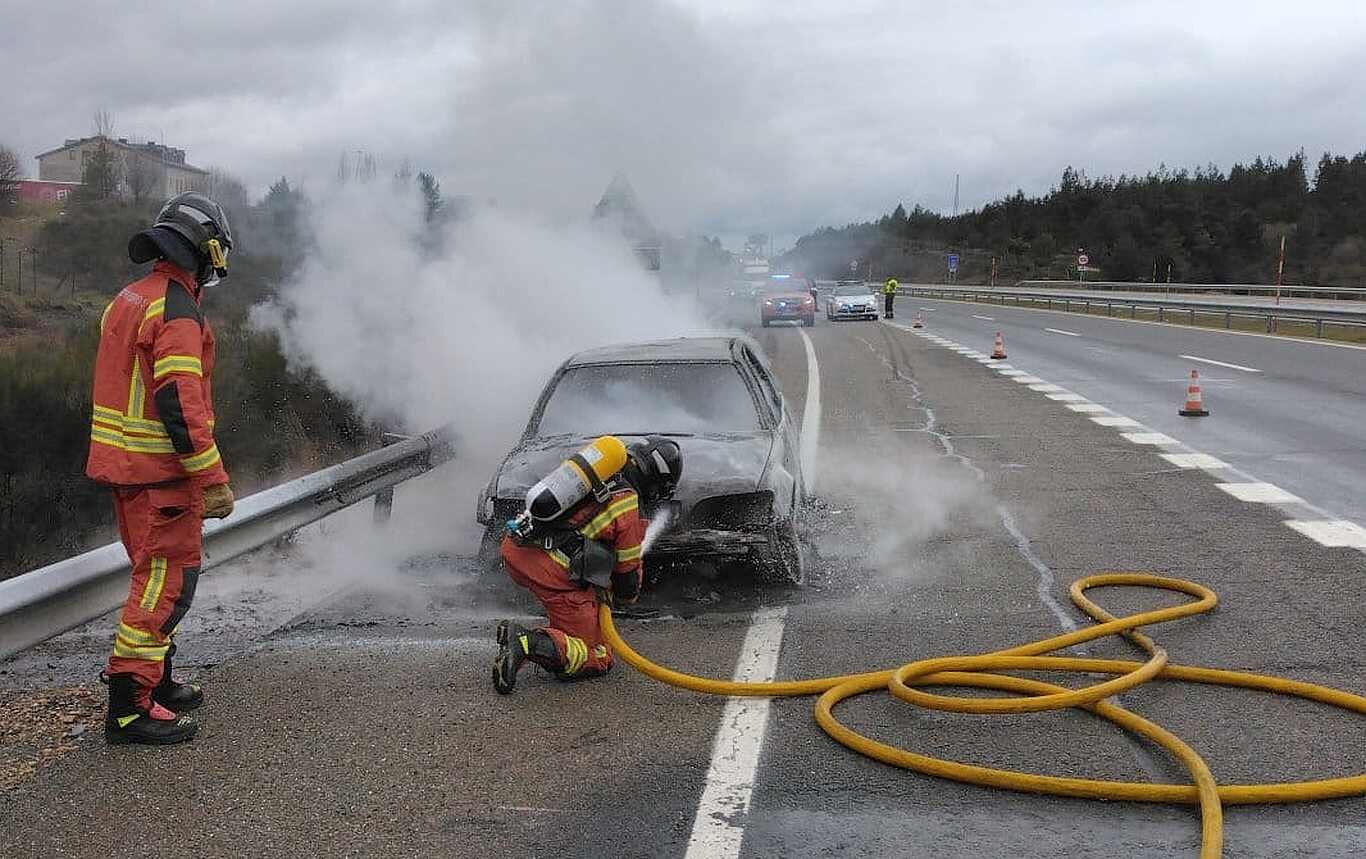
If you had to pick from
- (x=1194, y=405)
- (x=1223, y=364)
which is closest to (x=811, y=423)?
(x=1194, y=405)

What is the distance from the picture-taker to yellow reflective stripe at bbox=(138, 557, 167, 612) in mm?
4328

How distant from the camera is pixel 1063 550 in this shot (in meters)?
7.11

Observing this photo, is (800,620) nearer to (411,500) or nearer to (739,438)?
(739,438)

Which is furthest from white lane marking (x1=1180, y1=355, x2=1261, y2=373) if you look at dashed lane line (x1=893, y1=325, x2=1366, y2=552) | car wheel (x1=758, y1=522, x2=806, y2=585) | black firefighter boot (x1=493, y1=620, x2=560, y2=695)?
black firefighter boot (x1=493, y1=620, x2=560, y2=695)

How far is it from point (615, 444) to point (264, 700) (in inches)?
65.5

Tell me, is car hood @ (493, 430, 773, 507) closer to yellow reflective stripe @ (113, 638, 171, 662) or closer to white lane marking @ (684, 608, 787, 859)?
white lane marking @ (684, 608, 787, 859)

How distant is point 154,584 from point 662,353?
4.05 meters

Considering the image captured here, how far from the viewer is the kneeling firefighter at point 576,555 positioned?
482 cm

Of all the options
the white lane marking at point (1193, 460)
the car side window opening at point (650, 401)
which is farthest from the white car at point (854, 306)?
A: the car side window opening at point (650, 401)

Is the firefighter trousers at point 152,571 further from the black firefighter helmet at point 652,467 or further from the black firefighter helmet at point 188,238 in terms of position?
the black firefighter helmet at point 652,467

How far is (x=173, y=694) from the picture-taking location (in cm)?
459

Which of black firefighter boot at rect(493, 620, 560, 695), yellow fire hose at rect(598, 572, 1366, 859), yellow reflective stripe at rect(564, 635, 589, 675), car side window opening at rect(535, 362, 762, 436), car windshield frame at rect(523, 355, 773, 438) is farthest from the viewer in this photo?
car side window opening at rect(535, 362, 762, 436)

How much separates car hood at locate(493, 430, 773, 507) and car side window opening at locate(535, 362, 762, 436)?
0.19 meters

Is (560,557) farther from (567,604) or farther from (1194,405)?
(1194,405)
